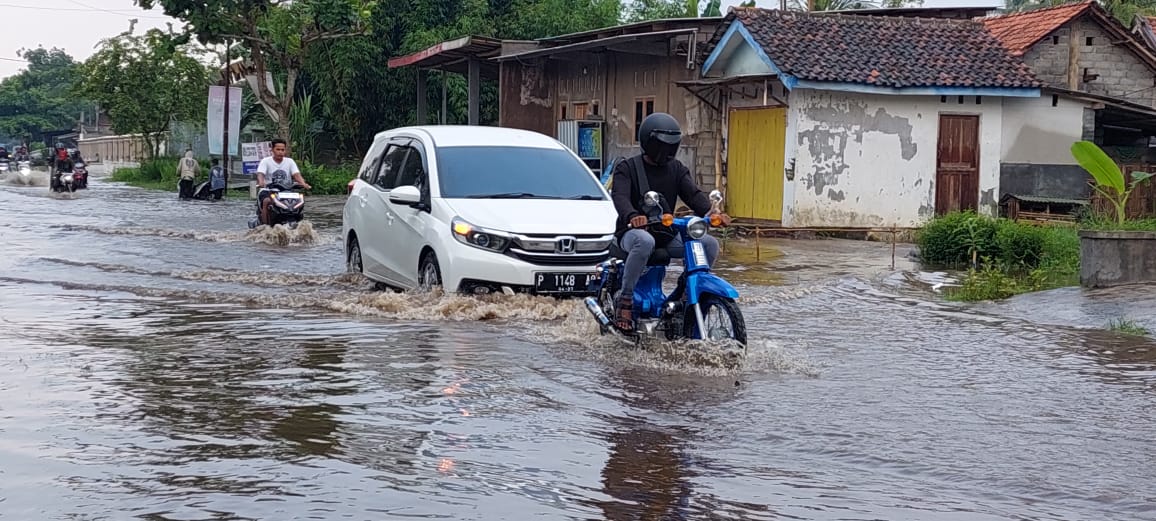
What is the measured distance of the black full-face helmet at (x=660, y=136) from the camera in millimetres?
8156

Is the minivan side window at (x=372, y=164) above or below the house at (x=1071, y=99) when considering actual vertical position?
below

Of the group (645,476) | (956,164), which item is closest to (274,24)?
(956,164)

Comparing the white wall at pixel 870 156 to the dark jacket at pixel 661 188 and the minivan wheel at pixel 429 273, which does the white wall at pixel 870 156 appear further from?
the dark jacket at pixel 661 188

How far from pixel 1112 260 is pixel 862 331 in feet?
10.8

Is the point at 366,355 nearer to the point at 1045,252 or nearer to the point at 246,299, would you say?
the point at 246,299

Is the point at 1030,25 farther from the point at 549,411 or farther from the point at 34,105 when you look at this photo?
the point at 34,105

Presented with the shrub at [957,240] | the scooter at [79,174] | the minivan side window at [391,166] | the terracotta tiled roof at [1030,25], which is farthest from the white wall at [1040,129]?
the scooter at [79,174]

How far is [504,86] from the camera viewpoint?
2941cm

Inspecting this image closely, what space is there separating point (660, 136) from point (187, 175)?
89.0 ft

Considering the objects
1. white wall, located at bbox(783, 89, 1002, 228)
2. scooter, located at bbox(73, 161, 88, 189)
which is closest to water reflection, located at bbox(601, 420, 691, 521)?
white wall, located at bbox(783, 89, 1002, 228)

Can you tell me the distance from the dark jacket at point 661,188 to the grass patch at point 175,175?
29615mm

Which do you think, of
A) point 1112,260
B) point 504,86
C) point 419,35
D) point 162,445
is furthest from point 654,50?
point 162,445

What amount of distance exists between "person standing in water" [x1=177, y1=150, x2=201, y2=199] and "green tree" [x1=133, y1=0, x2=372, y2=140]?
3.11 m

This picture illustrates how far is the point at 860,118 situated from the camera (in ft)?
69.8
